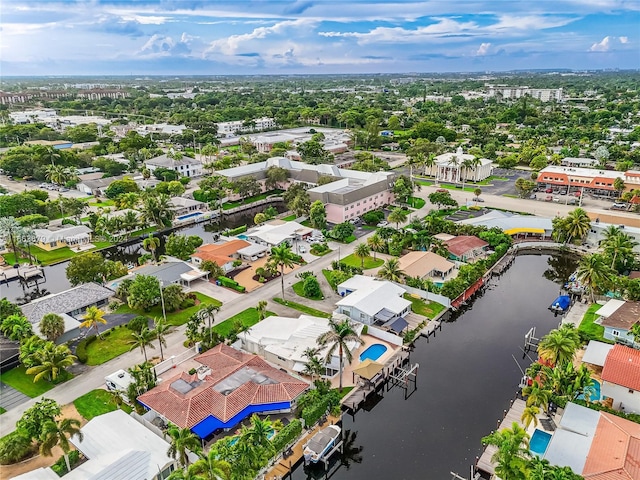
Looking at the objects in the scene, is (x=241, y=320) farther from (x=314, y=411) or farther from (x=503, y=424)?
(x=503, y=424)

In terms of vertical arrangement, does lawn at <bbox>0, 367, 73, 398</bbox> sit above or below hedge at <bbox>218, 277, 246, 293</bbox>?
below

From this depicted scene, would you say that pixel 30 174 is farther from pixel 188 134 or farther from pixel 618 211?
pixel 618 211

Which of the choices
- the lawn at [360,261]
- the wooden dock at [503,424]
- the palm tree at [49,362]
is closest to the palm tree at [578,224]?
the lawn at [360,261]

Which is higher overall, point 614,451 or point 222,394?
point 614,451

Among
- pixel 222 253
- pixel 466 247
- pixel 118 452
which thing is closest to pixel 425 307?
pixel 466 247

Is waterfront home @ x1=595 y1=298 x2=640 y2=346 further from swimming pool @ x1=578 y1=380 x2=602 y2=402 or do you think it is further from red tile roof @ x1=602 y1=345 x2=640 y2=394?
swimming pool @ x1=578 y1=380 x2=602 y2=402

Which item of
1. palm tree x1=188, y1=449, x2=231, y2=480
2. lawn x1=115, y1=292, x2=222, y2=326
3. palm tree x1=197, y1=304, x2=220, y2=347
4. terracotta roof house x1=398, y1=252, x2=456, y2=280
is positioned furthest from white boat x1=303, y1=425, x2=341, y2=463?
terracotta roof house x1=398, y1=252, x2=456, y2=280

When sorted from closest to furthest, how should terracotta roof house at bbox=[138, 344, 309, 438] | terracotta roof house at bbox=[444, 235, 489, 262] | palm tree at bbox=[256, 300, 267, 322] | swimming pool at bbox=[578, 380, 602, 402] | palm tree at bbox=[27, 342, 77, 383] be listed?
terracotta roof house at bbox=[138, 344, 309, 438]
swimming pool at bbox=[578, 380, 602, 402]
palm tree at bbox=[27, 342, 77, 383]
palm tree at bbox=[256, 300, 267, 322]
terracotta roof house at bbox=[444, 235, 489, 262]
